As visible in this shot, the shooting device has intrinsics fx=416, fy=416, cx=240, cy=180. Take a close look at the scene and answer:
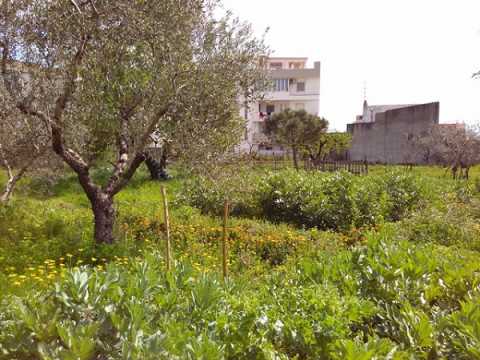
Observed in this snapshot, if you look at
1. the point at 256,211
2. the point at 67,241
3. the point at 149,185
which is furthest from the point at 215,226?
the point at 149,185

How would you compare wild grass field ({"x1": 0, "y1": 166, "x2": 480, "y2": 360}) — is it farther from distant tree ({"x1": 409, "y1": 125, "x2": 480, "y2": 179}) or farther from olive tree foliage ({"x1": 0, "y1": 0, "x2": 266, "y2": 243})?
distant tree ({"x1": 409, "y1": 125, "x2": 480, "y2": 179})

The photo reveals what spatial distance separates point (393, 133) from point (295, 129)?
7538 mm

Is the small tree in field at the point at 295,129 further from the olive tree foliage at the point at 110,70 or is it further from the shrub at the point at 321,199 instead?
the olive tree foliage at the point at 110,70

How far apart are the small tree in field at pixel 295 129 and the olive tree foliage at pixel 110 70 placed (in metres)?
19.0

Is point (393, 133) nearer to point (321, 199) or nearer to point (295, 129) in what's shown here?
point (295, 129)

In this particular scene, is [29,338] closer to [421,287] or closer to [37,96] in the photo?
[421,287]

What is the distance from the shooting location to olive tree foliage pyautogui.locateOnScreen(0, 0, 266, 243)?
5.79 m

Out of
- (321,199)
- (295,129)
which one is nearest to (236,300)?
(321,199)

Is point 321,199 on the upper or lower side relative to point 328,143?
lower

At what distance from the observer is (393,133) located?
28.5 m

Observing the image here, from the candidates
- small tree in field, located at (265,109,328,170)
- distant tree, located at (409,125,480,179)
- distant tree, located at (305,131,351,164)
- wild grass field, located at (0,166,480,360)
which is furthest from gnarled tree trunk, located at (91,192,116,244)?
distant tree, located at (305,131,351,164)

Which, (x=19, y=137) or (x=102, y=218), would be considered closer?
(x=102, y=218)

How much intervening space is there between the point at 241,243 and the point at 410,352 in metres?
4.70

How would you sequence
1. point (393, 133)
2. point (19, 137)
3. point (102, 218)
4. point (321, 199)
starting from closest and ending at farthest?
point (102, 218)
point (19, 137)
point (321, 199)
point (393, 133)
